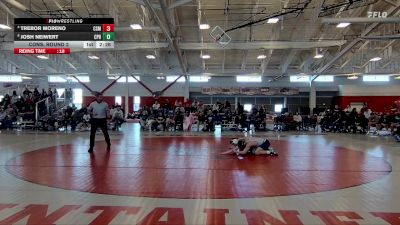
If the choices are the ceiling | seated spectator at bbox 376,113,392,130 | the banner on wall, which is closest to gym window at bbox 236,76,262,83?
the banner on wall

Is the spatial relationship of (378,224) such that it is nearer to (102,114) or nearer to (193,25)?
(102,114)

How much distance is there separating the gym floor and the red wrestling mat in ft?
0.05

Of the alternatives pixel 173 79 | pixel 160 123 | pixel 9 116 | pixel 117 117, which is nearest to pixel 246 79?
pixel 173 79

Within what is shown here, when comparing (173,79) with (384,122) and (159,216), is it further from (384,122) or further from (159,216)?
(159,216)

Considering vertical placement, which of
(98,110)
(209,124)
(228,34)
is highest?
(228,34)

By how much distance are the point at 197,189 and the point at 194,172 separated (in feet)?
4.53

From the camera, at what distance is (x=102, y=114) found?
955cm

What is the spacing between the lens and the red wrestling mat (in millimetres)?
5176

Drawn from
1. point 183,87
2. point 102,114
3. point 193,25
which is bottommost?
point 102,114

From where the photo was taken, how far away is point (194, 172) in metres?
6.55

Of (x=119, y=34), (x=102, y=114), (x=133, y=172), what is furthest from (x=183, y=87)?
(x=133, y=172)

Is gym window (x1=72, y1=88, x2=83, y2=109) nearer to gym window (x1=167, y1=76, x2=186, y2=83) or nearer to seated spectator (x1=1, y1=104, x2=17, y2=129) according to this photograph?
gym window (x1=167, y1=76, x2=186, y2=83)

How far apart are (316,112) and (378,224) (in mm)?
21473
